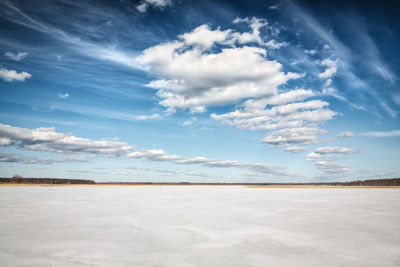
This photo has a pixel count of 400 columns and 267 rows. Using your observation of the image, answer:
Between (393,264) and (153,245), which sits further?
(153,245)

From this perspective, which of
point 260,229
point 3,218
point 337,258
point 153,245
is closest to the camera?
point 337,258

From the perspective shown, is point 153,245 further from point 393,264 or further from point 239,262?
point 393,264

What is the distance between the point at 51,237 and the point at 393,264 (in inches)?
372

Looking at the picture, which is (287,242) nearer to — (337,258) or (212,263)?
(337,258)

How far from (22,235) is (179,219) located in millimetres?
6122

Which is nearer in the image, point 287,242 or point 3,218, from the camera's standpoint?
point 287,242

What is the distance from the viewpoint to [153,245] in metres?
7.35

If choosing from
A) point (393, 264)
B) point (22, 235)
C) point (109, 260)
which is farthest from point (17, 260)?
point (393, 264)

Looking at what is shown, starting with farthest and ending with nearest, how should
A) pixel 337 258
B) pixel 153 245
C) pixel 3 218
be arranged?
pixel 3 218 → pixel 153 245 → pixel 337 258

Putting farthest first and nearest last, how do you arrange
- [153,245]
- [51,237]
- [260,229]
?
[260,229] → [51,237] → [153,245]

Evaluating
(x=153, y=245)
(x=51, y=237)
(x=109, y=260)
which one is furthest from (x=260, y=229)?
(x=51, y=237)

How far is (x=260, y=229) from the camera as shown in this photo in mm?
9820

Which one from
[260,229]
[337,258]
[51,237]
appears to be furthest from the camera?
[260,229]

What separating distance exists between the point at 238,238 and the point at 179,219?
4338 millimetres
